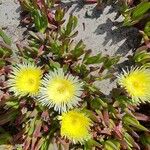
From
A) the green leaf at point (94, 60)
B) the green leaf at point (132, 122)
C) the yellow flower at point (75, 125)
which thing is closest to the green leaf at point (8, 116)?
the yellow flower at point (75, 125)

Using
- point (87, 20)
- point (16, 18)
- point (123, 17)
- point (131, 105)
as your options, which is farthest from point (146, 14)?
point (16, 18)

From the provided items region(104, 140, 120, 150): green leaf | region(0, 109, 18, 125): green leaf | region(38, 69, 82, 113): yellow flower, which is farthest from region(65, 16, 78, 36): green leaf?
region(104, 140, 120, 150): green leaf

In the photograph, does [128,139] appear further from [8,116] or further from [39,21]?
[39,21]

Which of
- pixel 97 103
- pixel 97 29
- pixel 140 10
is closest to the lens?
pixel 97 103

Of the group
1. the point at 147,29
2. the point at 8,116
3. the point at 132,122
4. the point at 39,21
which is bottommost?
the point at 132,122

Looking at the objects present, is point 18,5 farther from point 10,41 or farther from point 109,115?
point 109,115

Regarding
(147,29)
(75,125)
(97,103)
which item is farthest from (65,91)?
(147,29)
